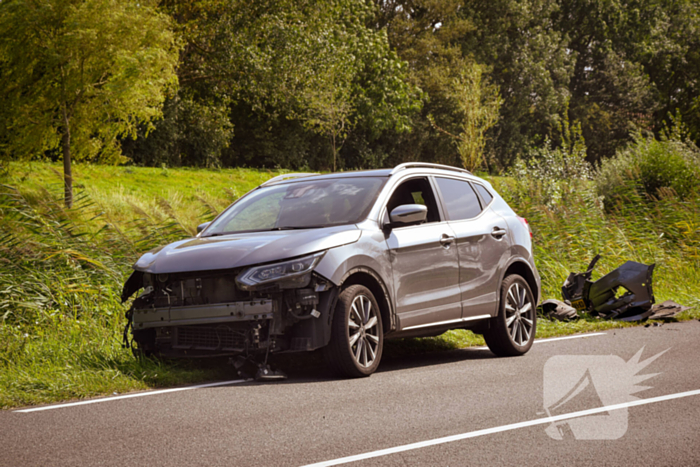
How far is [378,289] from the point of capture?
7402 millimetres

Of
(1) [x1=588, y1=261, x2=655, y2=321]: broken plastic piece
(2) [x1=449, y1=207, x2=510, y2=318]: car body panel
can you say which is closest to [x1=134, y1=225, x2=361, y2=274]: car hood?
(2) [x1=449, y1=207, x2=510, y2=318]: car body panel

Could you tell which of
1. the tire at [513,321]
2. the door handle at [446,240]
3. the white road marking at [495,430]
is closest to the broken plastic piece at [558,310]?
the tire at [513,321]

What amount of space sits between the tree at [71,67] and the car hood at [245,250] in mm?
12877

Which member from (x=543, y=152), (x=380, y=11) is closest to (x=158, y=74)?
(x=543, y=152)

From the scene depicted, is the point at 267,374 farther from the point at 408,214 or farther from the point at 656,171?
the point at 656,171

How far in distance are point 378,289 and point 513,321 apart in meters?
2.30

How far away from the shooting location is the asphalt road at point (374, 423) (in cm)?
478

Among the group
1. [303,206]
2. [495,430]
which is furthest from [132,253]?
[495,430]

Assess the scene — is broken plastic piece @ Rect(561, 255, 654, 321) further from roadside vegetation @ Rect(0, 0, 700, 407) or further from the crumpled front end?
the crumpled front end

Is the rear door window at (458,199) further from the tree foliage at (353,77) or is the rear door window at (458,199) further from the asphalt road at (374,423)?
the tree foliage at (353,77)

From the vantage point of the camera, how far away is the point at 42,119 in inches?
816

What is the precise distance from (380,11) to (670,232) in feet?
122

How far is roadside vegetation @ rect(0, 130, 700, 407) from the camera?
7496mm

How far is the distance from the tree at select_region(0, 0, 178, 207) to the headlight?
44.5 ft
